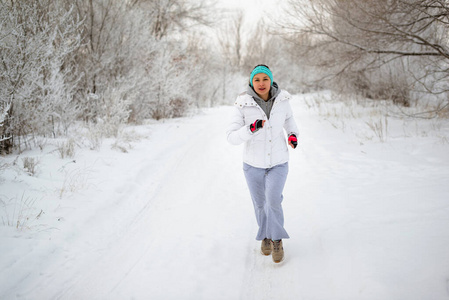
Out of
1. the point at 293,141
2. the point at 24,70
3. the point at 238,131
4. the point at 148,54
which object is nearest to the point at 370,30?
the point at 293,141

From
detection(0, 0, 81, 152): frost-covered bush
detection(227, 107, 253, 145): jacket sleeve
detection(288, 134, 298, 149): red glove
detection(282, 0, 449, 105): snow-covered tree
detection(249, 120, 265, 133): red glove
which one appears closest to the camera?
detection(249, 120, 265, 133): red glove

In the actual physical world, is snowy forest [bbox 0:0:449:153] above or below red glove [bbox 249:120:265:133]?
above

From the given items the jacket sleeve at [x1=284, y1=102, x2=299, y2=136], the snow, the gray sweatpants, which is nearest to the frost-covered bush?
the snow

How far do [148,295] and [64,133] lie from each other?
16.9ft

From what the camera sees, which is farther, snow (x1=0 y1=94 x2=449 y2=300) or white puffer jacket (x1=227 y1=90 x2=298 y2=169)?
white puffer jacket (x1=227 y1=90 x2=298 y2=169)

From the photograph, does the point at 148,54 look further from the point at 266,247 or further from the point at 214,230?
the point at 266,247

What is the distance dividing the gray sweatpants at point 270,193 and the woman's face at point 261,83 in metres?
0.72

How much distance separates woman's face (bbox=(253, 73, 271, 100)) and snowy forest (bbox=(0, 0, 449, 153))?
2858mm

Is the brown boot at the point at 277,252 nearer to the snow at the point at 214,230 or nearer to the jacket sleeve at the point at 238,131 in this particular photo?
the snow at the point at 214,230

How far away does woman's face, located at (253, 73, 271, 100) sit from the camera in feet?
8.25

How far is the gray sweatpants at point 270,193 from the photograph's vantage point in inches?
101

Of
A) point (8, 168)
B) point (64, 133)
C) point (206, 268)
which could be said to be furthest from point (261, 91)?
Answer: point (64, 133)

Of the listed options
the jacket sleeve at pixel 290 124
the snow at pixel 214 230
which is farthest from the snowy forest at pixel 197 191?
the jacket sleeve at pixel 290 124

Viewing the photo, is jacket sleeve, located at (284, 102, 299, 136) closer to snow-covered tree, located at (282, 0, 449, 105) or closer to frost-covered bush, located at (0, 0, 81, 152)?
snow-covered tree, located at (282, 0, 449, 105)
